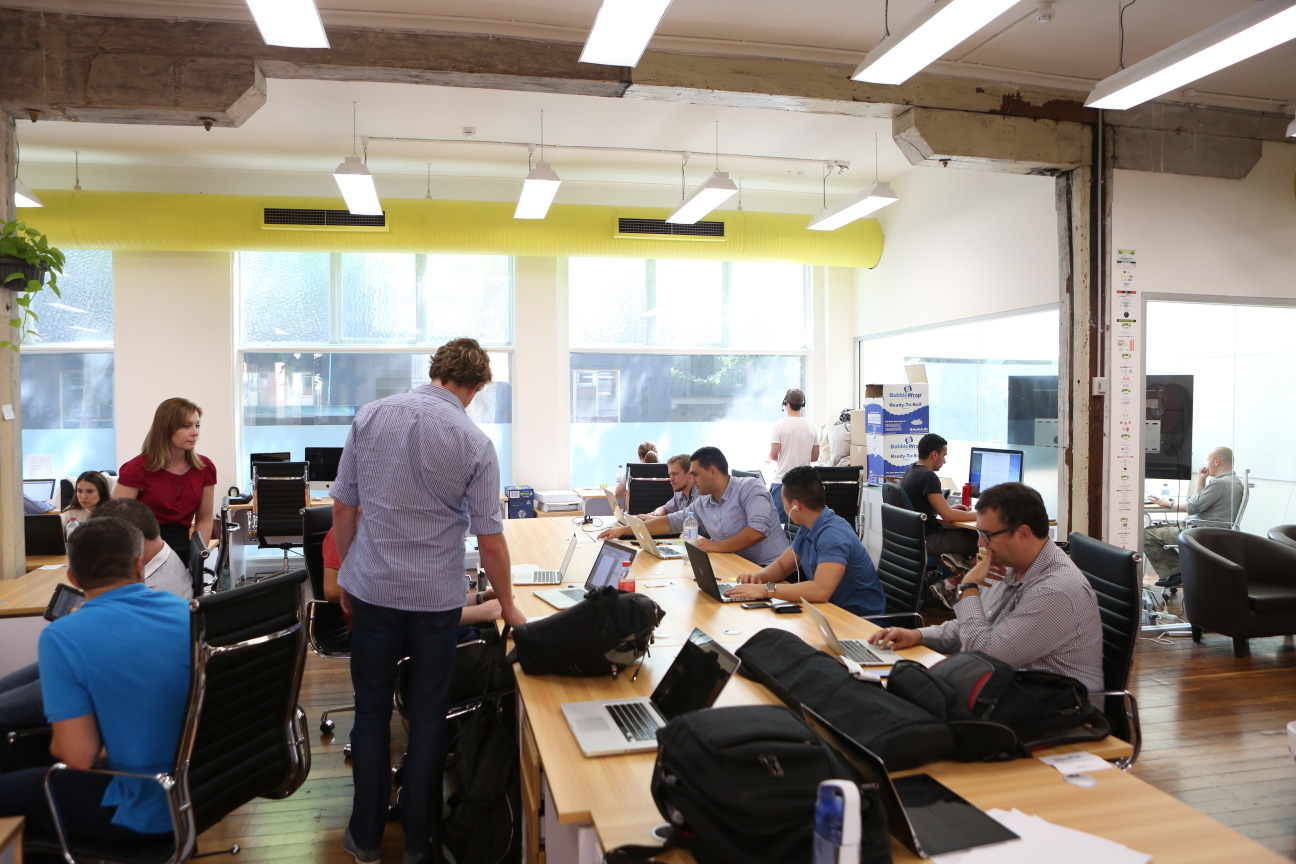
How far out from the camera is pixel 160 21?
15.3ft

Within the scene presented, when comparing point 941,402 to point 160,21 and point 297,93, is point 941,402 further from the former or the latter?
point 160,21

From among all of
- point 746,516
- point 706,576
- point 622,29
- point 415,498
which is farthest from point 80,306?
point 706,576

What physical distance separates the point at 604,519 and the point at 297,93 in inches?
154

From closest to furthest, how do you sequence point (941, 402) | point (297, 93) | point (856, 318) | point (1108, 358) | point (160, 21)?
point (160, 21)
point (1108, 358)
point (297, 93)
point (941, 402)
point (856, 318)

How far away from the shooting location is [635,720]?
2271mm

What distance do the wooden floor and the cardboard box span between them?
10.8 feet

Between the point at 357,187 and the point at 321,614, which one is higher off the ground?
the point at 357,187

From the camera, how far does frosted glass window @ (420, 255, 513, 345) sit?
30.2ft

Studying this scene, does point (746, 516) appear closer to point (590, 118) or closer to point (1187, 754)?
point (1187, 754)

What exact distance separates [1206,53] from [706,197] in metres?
3.73

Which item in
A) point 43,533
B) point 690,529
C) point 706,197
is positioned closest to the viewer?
point 43,533

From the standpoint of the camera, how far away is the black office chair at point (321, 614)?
402cm

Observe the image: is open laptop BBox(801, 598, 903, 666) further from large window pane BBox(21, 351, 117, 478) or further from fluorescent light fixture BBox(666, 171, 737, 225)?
large window pane BBox(21, 351, 117, 478)

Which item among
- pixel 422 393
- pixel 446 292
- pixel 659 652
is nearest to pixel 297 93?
pixel 446 292
